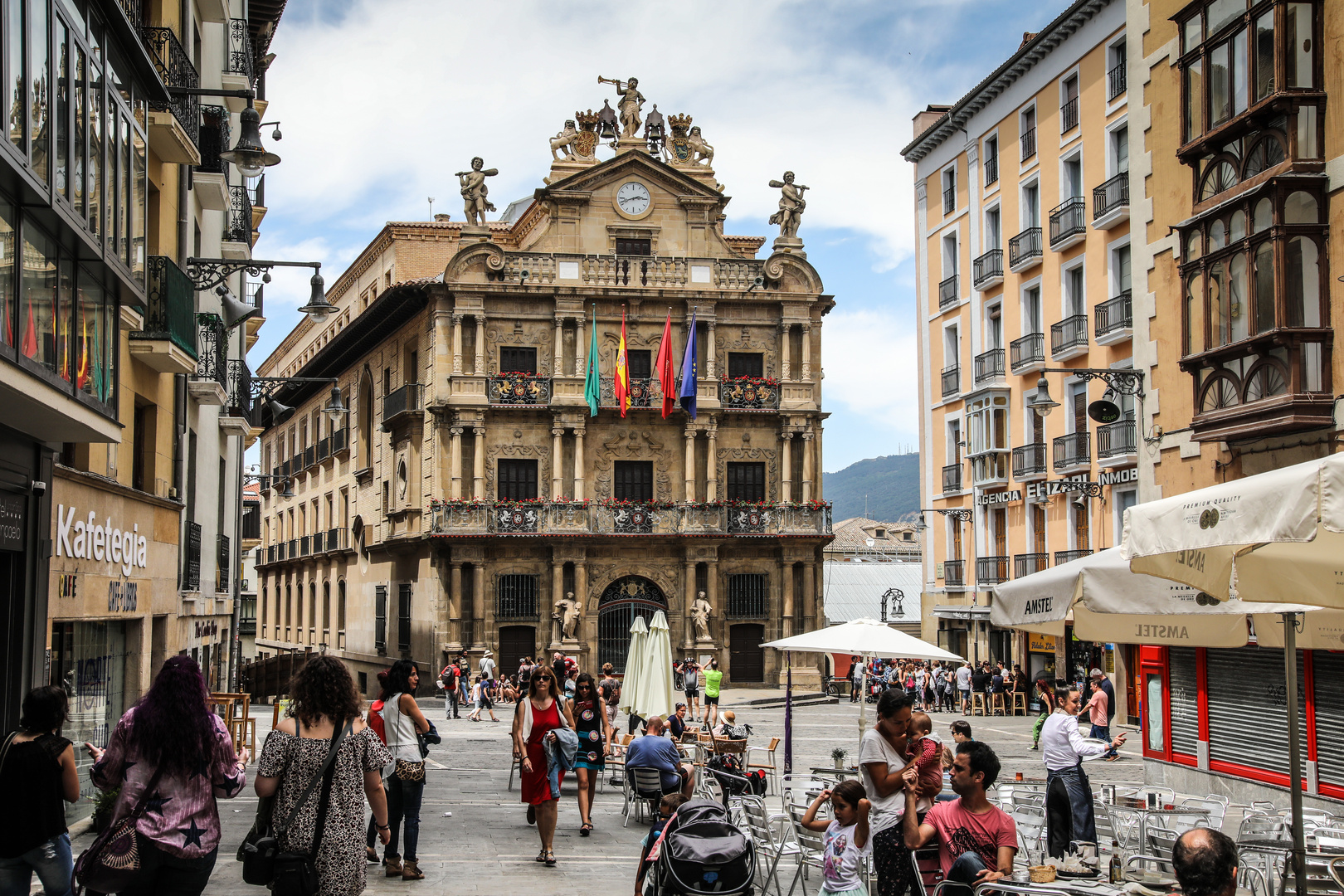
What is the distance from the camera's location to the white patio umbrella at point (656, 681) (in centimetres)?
2345

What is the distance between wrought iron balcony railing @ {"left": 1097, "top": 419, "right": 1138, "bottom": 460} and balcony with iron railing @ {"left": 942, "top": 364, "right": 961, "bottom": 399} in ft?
26.9

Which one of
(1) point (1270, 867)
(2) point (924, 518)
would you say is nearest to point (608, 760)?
(1) point (1270, 867)

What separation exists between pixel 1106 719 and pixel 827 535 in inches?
1018

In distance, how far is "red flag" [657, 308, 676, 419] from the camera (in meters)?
44.0

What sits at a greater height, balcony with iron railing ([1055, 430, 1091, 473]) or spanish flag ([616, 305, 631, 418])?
spanish flag ([616, 305, 631, 418])

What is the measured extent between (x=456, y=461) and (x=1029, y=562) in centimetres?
1792

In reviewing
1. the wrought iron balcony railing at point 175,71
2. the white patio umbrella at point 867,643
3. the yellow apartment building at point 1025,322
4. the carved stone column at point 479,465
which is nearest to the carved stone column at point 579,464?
the carved stone column at point 479,465

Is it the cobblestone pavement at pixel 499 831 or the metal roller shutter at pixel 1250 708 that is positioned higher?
the metal roller shutter at pixel 1250 708

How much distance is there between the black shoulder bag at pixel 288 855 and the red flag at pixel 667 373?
36895mm

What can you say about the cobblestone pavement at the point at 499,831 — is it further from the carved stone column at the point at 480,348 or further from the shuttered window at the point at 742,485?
the carved stone column at the point at 480,348

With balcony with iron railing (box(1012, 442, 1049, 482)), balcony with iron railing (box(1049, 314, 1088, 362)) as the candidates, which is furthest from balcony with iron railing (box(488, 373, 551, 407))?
balcony with iron railing (box(1049, 314, 1088, 362))

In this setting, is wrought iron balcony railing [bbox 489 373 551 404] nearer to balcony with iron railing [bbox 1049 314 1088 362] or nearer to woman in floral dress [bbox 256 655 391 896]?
balcony with iron railing [bbox 1049 314 1088 362]

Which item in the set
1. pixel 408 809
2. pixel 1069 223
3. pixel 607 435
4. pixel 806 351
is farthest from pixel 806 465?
pixel 408 809

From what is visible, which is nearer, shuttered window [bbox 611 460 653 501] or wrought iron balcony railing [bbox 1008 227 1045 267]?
wrought iron balcony railing [bbox 1008 227 1045 267]
